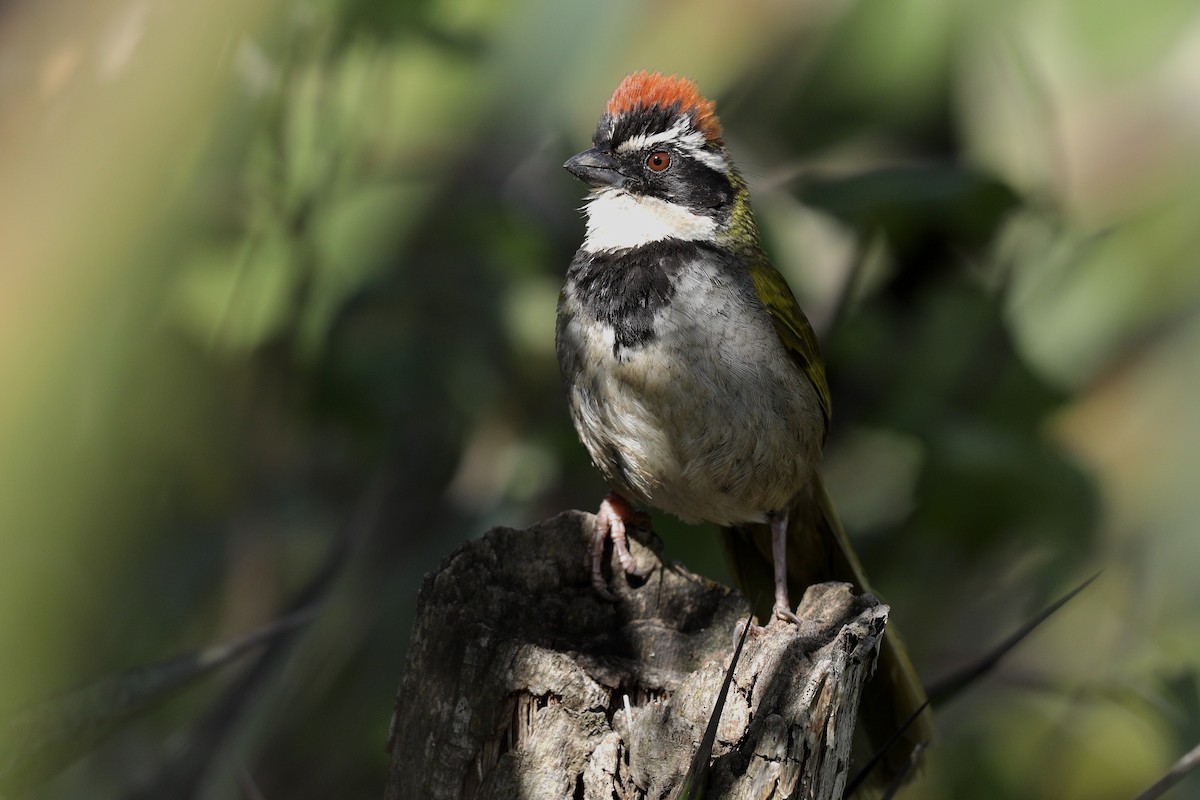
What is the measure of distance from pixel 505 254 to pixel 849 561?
1791mm

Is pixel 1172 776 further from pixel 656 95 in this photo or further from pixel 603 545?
pixel 656 95

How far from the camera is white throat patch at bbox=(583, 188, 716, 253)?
335 cm

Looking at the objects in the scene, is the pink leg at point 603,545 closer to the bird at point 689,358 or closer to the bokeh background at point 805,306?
the bird at point 689,358

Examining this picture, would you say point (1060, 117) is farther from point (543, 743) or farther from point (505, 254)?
point (543, 743)

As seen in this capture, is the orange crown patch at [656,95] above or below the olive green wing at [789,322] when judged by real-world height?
above

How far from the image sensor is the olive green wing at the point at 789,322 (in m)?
3.28

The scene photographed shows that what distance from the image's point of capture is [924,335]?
4582 millimetres

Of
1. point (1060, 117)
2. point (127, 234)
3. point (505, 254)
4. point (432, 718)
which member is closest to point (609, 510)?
point (432, 718)

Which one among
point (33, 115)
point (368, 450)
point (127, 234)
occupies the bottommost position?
point (368, 450)

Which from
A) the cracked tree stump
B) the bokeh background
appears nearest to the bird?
the cracked tree stump

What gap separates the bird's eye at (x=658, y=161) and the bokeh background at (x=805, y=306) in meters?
0.90

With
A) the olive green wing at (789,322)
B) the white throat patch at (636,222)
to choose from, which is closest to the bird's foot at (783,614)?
the olive green wing at (789,322)

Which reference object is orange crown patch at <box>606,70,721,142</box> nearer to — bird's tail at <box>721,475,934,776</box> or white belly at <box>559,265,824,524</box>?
white belly at <box>559,265,824,524</box>

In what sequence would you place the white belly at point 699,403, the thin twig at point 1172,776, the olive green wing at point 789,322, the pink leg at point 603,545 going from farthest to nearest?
the olive green wing at point 789,322, the white belly at point 699,403, the pink leg at point 603,545, the thin twig at point 1172,776
